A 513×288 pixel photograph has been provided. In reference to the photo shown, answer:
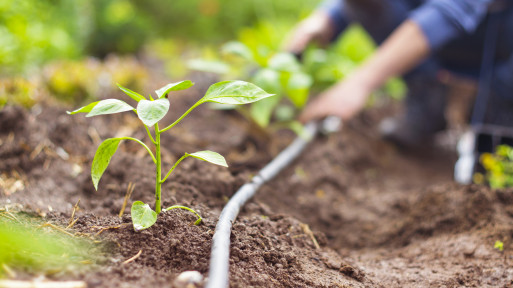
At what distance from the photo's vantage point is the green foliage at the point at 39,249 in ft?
2.74

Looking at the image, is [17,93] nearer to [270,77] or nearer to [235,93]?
[270,77]

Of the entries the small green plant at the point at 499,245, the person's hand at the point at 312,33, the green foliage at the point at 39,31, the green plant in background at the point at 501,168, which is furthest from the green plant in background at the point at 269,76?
the green foliage at the point at 39,31

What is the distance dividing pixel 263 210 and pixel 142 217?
53 centimetres

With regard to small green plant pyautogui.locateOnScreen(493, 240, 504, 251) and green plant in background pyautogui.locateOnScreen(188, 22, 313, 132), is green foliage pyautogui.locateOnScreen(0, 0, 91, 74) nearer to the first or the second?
green plant in background pyautogui.locateOnScreen(188, 22, 313, 132)

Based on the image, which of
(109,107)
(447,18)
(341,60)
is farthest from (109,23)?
(109,107)

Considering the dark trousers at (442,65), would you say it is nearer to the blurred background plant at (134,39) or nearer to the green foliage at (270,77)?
the blurred background plant at (134,39)

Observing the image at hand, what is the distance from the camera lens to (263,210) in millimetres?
1443

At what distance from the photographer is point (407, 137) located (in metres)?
2.92

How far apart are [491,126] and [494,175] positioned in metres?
0.46

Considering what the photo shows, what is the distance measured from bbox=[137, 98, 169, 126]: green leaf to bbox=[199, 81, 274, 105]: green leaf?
115 millimetres

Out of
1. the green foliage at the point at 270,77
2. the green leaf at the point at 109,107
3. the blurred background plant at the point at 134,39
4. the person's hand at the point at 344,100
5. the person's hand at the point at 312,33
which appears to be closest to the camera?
the green leaf at the point at 109,107

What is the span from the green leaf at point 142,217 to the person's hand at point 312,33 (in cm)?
203

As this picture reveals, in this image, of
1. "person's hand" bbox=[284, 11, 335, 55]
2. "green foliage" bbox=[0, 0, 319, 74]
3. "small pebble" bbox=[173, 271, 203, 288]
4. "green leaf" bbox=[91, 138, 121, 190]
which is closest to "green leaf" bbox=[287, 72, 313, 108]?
"person's hand" bbox=[284, 11, 335, 55]

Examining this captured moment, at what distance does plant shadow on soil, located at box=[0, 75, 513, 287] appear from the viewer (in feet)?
3.47
